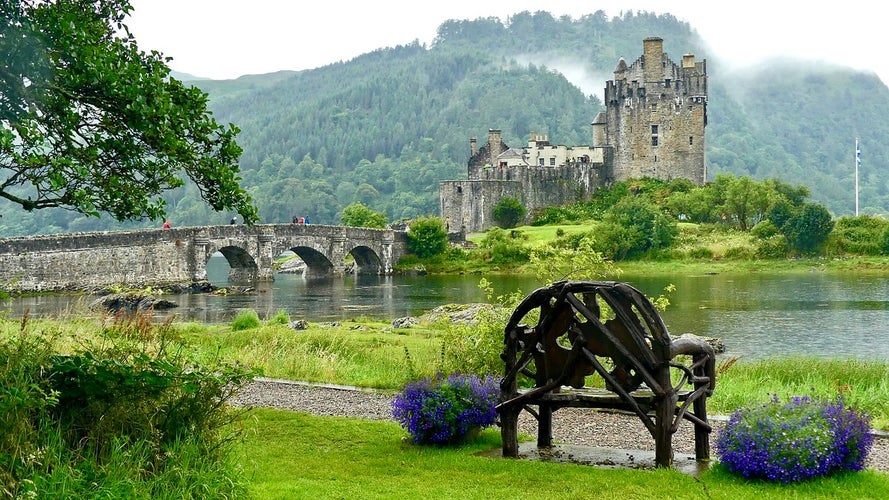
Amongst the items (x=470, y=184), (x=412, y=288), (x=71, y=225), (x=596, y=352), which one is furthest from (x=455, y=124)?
(x=596, y=352)

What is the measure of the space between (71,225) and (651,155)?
2587 inches

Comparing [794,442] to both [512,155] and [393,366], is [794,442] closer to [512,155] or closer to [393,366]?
[393,366]

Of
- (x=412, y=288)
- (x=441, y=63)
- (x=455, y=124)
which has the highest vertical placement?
(x=441, y=63)

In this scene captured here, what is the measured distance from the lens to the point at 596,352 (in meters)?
9.15

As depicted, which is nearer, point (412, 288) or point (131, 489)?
point (131, 489)

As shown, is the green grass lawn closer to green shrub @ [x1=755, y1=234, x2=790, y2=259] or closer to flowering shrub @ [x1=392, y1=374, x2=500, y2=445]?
flowering shrub @ [x1=392, y1=374, x2=500, y2=445]

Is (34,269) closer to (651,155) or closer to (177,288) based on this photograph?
(177,288)

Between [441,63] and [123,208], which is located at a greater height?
[441,63]

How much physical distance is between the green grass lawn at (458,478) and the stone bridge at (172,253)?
32450mm

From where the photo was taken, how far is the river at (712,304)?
26078 millimetres

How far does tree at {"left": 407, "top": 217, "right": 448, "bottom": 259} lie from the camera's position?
67.6 metres

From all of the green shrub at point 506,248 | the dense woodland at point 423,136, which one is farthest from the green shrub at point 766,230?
the dense woodland at point 423,136

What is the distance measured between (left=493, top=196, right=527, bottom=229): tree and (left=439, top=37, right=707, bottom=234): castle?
65 cm

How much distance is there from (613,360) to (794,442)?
1.68 metres
